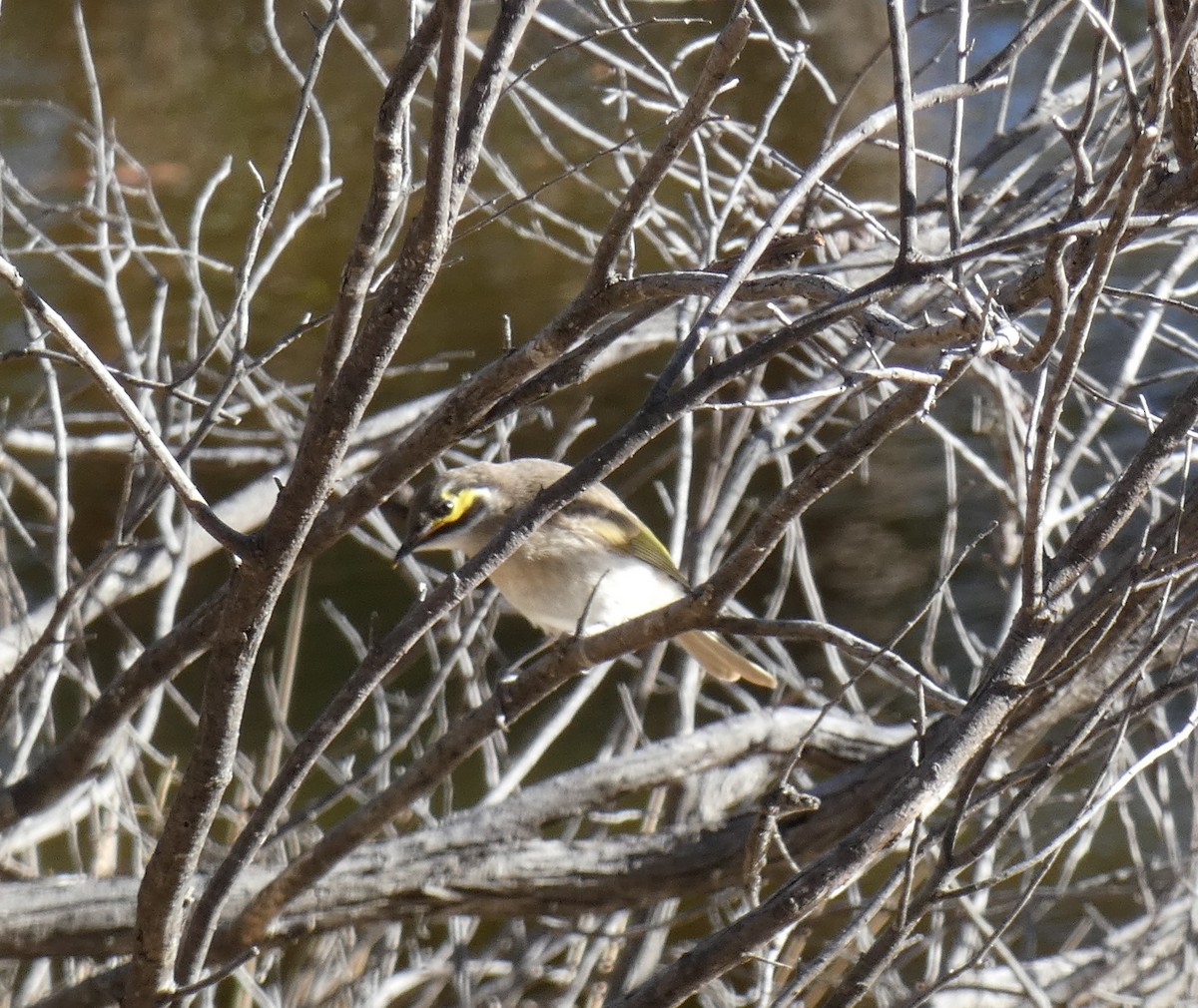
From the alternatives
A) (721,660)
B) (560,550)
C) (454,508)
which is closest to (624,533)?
(560,550)

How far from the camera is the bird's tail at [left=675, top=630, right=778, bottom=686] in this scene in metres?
4.40

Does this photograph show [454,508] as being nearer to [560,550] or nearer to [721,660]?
[560,550]

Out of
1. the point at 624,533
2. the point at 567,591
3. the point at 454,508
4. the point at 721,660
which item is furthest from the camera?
the point at 624,533

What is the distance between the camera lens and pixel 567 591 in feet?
15.3

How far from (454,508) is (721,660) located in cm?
90

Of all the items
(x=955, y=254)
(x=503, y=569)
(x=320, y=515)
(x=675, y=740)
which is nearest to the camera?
(x=955, y=254)

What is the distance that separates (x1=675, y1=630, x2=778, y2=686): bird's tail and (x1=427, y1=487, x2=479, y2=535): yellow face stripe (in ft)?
2.39

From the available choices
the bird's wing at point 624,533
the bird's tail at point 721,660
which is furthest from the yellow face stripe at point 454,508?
Answer: the bird's tail at point 721,660

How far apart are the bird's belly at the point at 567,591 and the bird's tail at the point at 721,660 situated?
238 mm

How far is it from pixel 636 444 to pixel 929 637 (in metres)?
2.52

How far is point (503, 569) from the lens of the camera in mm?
4586

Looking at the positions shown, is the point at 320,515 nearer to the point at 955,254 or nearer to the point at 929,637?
the point at 955,254

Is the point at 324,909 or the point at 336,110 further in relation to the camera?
the point at 336,110

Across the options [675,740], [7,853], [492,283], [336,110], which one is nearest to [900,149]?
[675,740]
